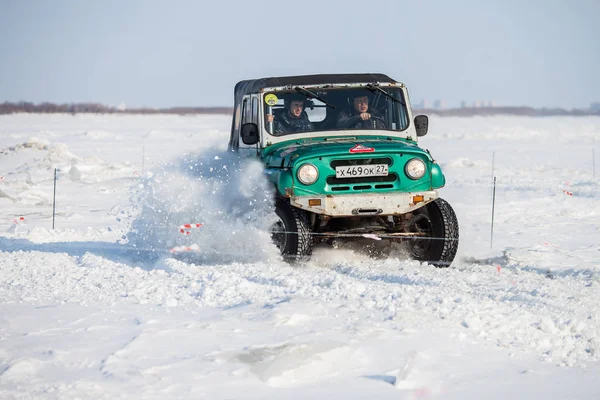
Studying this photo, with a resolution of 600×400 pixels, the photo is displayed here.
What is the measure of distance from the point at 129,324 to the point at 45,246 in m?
5.26

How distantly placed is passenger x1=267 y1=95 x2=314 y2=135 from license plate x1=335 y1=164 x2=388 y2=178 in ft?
3.82

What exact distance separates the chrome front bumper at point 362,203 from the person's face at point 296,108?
146 centimetres

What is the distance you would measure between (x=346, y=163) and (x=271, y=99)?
1.43m

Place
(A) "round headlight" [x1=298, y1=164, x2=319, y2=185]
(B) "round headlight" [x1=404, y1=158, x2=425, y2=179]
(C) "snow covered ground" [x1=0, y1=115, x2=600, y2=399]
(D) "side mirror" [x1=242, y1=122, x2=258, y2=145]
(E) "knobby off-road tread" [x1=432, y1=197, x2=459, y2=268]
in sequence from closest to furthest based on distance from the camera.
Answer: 1. (C) "snow covered ground" [x1=0, y1=115, x2=600, y2=399]
2. (A) "round headlight" [x1=298, y1=164, x2=319, y2=185]
3. (B) "round headlight" [x1=404, y1=158, x2=425, y2=179]
4. (E) "knobby off-road tread" [x1=432, y1=197, x2=459, y2=268]
5. (D) "side mirror" [x1=242, y1=122, x2=258, y2=145]

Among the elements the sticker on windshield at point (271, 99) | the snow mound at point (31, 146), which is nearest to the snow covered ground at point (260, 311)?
the sticker on windshield at point (271, 99)

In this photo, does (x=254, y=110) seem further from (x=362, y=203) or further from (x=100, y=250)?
(x=100, y=250)

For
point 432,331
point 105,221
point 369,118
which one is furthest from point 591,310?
point 105,221

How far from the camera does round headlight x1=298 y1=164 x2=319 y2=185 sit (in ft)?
28.5

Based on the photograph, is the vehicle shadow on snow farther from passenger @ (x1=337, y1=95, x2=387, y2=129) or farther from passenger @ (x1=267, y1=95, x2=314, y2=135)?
passenger @ (x1=337, y1=95, x2=387, y2=129)

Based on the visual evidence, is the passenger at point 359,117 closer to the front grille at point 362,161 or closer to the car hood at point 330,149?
the car hood at point 330,149

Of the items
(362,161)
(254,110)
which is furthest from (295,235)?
(254,110)

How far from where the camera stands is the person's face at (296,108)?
387 inches

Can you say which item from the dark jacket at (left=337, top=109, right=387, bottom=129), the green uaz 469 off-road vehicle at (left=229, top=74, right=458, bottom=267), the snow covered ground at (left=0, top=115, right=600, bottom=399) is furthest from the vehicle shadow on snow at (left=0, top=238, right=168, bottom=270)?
the dark jacket at (left=337, top=109, right=387, bottom=129)

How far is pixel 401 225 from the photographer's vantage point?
9328mm
